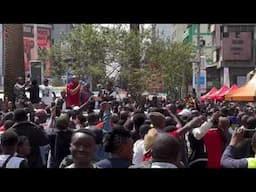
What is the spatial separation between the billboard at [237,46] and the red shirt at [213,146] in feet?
166

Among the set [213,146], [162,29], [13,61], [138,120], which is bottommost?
[213,146]

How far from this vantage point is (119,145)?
570 centimetres

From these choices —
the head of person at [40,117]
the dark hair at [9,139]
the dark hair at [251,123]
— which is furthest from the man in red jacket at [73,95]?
the dark hair at [9,139]

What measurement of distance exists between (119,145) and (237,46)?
55.2 meters

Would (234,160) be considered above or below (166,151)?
below

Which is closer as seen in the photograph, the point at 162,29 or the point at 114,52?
the point at 162,29

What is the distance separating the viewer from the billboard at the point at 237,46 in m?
58.9

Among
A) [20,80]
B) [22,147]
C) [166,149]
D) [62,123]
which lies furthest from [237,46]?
[166,149]

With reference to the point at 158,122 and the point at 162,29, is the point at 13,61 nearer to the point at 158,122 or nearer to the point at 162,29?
the point at 158,122

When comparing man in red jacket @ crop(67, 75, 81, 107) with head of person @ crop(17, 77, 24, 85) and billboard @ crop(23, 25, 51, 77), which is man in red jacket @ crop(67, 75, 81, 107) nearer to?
head of person @ crop(17, 77, 24, 85)

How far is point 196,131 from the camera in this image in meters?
7.62
